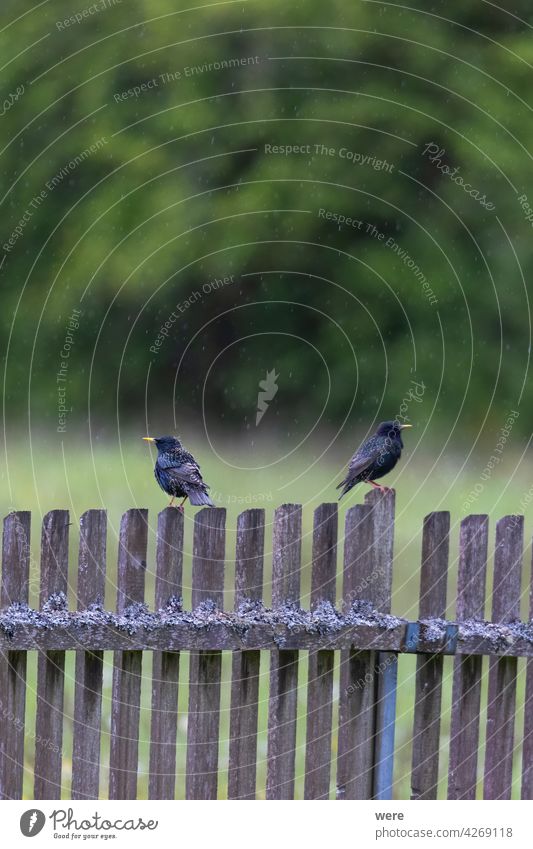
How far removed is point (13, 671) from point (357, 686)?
4.22 ft

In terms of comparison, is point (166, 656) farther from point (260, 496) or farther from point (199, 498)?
point (260, 496)

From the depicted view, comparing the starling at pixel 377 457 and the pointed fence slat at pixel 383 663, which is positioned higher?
the starling at pixel 377 457

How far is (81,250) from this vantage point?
521 inches

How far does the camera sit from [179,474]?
5.00 m

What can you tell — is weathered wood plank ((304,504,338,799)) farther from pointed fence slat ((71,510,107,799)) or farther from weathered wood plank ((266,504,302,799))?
pointed fence slat ((71,510,107,799))

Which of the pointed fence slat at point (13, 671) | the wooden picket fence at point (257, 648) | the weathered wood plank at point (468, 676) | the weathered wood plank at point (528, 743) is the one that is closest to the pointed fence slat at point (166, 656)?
the wooden picket fence at point (257, 648)

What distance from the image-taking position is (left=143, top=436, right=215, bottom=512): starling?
4910 millimetres

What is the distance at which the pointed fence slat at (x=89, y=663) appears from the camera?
4.29 metres

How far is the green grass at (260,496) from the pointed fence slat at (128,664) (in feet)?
7.88

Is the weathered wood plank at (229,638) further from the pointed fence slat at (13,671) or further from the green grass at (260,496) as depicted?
the green grass at (260,496)

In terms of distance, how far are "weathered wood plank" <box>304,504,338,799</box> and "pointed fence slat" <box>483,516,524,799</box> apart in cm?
73

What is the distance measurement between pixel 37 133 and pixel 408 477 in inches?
249

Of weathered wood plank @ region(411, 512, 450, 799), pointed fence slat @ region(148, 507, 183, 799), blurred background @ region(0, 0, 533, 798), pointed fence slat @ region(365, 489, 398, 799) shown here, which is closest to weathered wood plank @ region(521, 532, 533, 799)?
weathered wood plank @ region(411, 512, 450, 799)

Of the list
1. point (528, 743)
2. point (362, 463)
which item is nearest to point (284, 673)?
→ point (362, 463)
